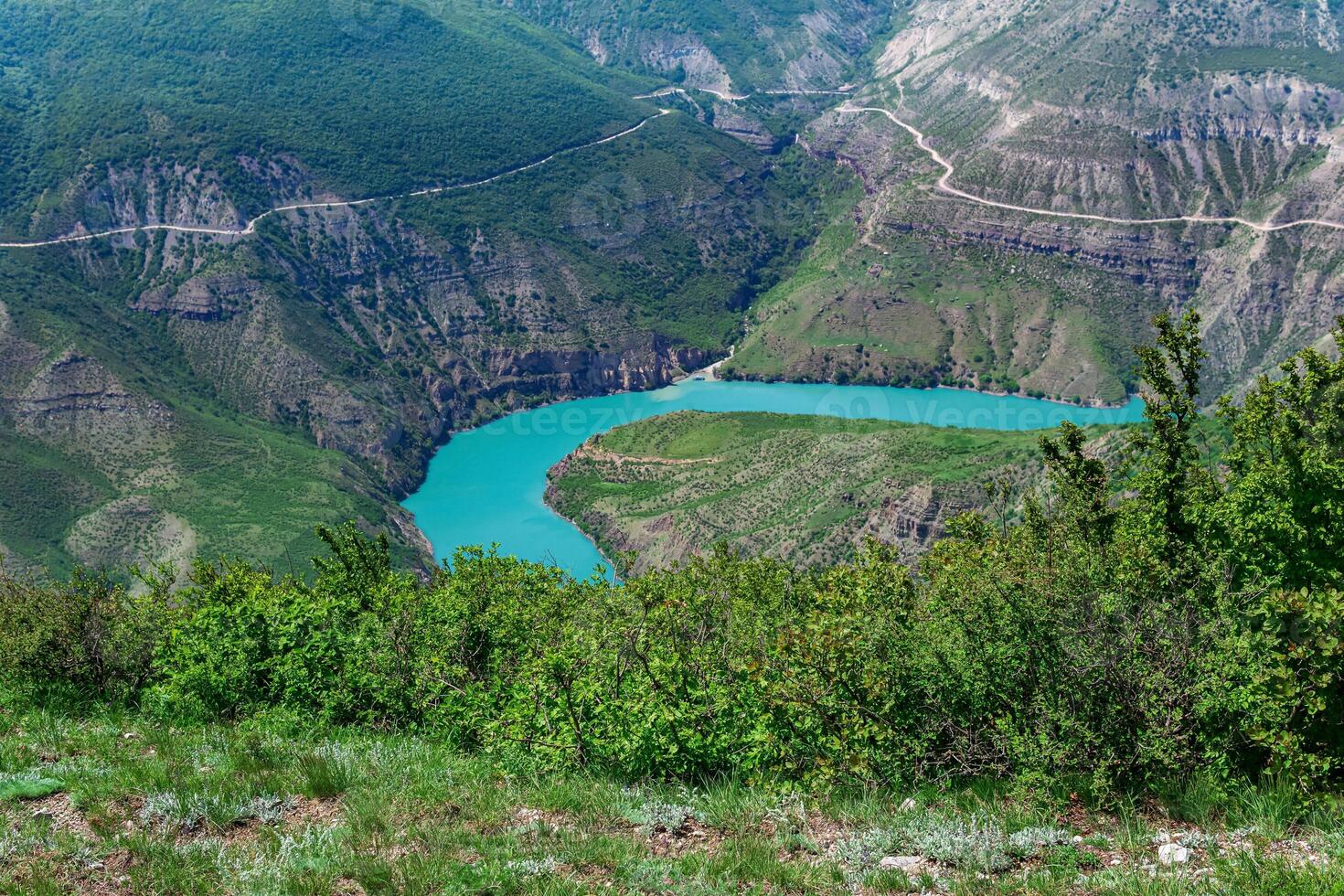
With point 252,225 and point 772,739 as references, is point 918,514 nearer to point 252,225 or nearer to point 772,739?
point 772,739

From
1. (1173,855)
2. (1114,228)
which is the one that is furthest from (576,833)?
(1114,228)

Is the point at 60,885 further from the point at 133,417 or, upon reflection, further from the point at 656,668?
the point at 133,417

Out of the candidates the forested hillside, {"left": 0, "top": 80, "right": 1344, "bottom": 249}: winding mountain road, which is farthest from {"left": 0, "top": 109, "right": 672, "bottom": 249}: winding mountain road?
the forested hillside

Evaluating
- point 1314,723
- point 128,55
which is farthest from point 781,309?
point 1314,723

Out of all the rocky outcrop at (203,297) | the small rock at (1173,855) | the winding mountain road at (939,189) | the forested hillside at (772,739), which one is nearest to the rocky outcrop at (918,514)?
the forested hillside at (772,739)

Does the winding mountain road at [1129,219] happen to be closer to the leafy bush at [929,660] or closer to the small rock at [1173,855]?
the leafy bush at [929,660]
